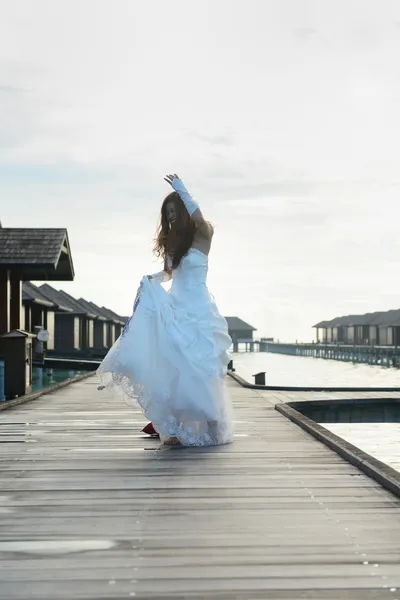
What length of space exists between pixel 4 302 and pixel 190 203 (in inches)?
526

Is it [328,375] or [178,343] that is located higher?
[178,343]

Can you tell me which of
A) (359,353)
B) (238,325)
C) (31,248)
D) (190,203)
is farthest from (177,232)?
(238,325)

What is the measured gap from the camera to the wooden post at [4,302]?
18344mm

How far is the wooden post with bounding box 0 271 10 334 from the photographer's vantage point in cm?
1834

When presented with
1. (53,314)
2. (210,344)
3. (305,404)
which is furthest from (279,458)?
(53,314)

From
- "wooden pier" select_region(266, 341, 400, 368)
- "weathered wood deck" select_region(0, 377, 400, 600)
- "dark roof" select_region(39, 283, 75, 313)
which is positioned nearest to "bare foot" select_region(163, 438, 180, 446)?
"weathered wood deck" select_region(0, 377, 400, 600)

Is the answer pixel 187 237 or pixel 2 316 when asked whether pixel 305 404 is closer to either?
pixel 187 237

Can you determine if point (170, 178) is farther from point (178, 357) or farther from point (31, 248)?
point (31, 248)

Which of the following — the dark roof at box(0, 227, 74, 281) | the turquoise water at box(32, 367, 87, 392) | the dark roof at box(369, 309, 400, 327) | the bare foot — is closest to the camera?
the bare foot

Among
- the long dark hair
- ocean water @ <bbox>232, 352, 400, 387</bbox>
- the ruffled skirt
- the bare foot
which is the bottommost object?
ocean water @ <bbox>232, 352, 400, 387</bbox>

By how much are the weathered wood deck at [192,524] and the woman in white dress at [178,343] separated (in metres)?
0.31

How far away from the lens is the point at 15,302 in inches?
781

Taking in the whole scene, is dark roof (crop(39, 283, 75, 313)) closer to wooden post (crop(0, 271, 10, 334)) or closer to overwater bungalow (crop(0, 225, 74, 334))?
overwater bungalow (crop(0, 225, 74, 334))

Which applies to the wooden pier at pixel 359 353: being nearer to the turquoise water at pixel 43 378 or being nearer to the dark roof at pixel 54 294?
the dark roof at pixel 54 294
